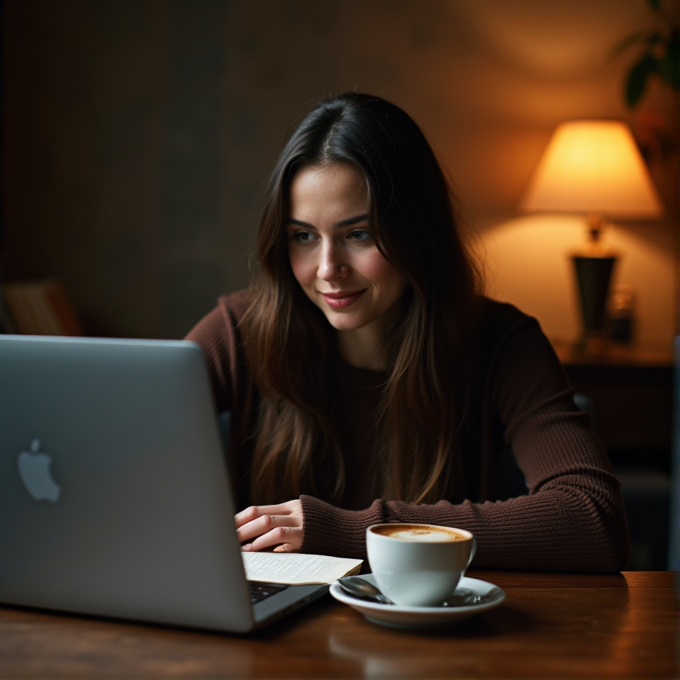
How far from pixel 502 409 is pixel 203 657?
819 millimetres

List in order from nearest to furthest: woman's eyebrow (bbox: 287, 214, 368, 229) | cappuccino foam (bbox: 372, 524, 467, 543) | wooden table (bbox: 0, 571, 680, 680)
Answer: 1. wooden table (bbox: 0, 571, 680, 680)
2. cappuccino foam (bbox: 372, 524, 467, 543)
3. woman's eyebrow (bbox: 287, 214, 368, 229)

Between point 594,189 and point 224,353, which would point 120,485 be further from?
point 594,189

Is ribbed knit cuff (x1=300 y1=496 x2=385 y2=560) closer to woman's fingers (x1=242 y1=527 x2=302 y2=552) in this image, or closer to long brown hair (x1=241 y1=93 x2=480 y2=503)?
woman's fingers (x1=242 y1=527 x2=302 y2=552)

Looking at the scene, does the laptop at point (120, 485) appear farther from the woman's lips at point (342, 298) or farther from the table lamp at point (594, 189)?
the table lamp at point (594, 189)

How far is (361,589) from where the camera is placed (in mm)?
863

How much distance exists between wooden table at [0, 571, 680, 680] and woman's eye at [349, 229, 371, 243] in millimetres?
641

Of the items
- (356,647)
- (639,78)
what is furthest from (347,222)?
(639,78)

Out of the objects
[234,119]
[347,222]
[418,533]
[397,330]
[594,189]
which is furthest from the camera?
[234,119]

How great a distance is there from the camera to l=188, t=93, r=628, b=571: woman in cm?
137

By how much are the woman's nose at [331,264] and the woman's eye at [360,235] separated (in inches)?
1.2

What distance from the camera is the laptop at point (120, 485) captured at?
2.42ft

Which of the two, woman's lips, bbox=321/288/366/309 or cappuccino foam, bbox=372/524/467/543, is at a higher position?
woman's lips, bbox=321/288/366/309

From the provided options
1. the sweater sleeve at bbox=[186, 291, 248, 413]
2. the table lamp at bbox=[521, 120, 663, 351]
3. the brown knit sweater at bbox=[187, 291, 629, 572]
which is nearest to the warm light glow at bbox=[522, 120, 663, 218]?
the table lamp at bbox=[521, 120, 663, 351]

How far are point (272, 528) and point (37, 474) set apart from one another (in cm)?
34
